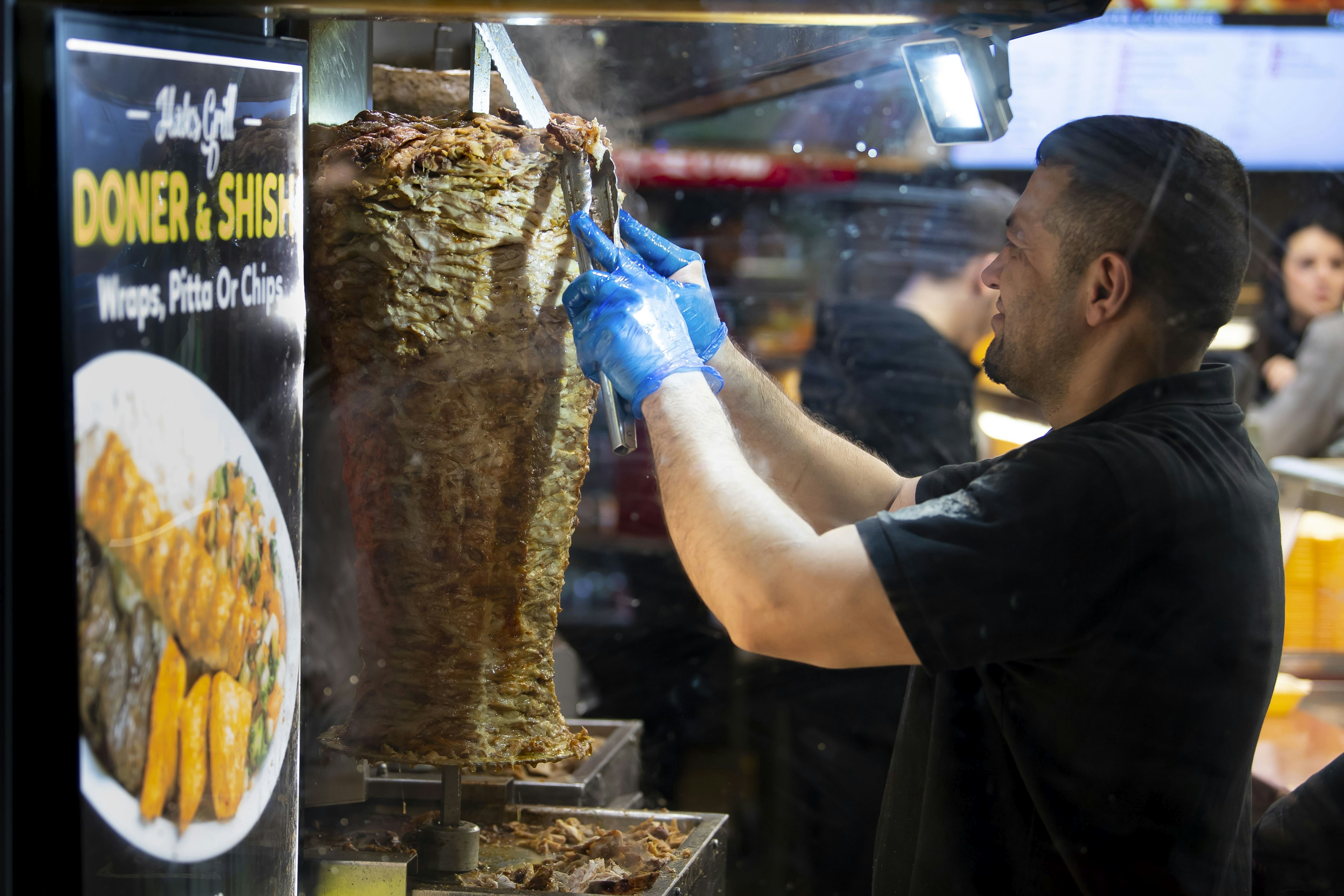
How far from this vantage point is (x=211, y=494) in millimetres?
1181

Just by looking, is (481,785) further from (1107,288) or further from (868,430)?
(868,430)

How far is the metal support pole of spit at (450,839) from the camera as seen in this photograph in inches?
65.1

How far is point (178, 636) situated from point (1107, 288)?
123cm

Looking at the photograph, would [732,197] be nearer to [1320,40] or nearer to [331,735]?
[1320,40]

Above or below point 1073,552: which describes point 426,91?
above

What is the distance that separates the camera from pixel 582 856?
173 centimetres

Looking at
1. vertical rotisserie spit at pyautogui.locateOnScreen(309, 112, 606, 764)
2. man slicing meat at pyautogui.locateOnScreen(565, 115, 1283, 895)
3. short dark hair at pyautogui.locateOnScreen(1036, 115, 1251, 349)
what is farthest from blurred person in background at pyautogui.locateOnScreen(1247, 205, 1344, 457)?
vertical rotisserie spit at pyautogui.locateOnScreen(309, 112, 606, 764)

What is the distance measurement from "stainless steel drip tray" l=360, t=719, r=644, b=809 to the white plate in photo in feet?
1.70

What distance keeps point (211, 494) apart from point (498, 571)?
555 mm

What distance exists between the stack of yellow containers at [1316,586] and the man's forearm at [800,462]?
1697 mm

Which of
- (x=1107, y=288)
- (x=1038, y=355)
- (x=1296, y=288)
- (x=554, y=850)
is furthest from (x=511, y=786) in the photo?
(x=1296, y=288)

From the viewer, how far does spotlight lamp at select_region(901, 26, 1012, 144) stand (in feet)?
4.57

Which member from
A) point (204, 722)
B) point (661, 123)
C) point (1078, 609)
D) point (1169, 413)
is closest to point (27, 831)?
point (204, 722)

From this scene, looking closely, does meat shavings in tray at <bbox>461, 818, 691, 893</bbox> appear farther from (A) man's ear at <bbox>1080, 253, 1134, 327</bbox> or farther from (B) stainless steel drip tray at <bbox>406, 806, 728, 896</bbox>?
(A) man's ear at <bbox>1080, 253, 1134, 327</bbox>
